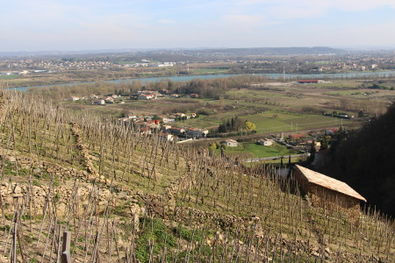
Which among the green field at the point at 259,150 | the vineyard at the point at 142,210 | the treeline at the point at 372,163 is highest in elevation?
the vineyard at the point at 142,210

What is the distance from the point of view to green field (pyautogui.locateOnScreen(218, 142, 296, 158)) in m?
43.0

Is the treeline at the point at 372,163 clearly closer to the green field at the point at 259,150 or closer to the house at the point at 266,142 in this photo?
the green field at the point at 259,150

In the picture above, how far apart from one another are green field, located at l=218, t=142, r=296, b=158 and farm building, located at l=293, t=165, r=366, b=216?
22699mm

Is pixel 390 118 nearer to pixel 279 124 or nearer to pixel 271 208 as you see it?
pixel 271 208

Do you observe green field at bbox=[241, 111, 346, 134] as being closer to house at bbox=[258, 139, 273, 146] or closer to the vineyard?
house at bbox=[258, 139, 273, 146]

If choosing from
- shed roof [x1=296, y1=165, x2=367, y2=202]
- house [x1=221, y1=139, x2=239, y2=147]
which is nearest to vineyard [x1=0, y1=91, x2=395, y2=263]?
shed roof [x1=296, y1=165, x2=367, y2=202]

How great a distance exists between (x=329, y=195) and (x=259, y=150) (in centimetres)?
2746

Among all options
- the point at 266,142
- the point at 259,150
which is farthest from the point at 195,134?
the point at 259,150

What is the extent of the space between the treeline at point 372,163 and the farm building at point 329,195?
5990 millimetres

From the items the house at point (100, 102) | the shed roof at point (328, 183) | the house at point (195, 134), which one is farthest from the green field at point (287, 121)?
the shed roof at point (328, 183)

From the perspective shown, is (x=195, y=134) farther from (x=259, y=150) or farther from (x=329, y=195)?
(x=329, y=195)

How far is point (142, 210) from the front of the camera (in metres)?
11.3

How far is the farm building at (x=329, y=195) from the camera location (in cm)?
1766

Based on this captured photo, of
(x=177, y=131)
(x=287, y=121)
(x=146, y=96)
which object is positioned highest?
(x=146, y=96)
